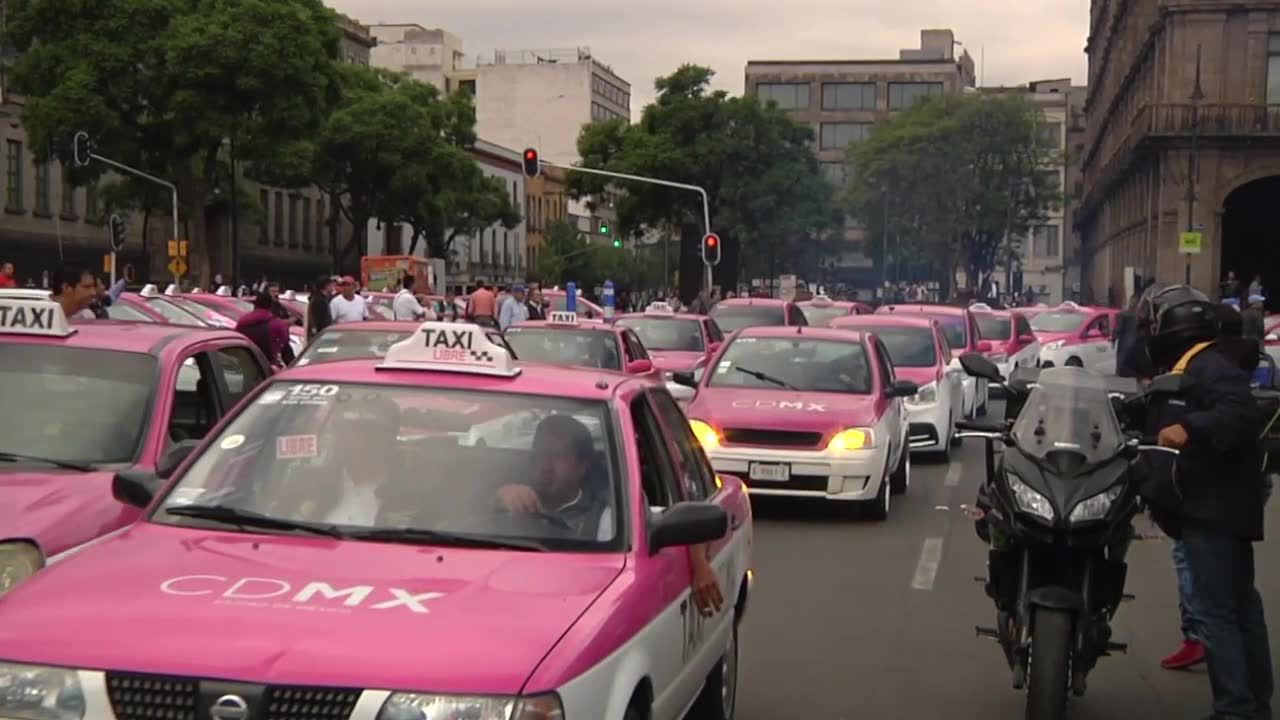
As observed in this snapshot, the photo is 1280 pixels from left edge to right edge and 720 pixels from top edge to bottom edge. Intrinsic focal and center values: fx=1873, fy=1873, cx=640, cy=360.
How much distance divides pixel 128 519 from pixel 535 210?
127 m

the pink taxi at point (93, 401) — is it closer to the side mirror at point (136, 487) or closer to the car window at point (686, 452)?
the side mirror at point (136, 487)

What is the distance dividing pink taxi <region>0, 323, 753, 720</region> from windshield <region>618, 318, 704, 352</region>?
1794 centimetres

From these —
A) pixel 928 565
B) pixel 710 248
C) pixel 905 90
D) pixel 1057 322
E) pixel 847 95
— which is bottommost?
pixel 928 565

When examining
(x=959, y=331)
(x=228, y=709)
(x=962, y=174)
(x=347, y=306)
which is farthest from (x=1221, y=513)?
(x=962, y=174)

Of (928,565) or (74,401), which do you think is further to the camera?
(928,565)

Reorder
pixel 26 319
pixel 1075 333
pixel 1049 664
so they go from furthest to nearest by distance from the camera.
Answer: pixel 1075 333 < pixel 26 319 < pixel 1049 664

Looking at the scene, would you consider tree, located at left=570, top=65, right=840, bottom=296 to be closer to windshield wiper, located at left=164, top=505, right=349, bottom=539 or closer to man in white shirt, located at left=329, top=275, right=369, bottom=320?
man in white shirt, located at left=329, top=275, right=369, bottom=320

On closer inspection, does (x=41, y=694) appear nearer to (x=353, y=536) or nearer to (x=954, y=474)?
(x=353, y=536)

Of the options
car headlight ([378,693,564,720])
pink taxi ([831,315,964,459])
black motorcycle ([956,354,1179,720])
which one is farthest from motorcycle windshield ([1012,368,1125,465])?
pink taxi ([831,315,964,459])

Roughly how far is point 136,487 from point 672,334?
19.6 meters

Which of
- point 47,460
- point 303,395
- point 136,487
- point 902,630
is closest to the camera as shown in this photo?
point 136,487

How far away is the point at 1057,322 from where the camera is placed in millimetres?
36062

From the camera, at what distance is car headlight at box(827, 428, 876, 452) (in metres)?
14.4

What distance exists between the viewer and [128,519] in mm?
7129
